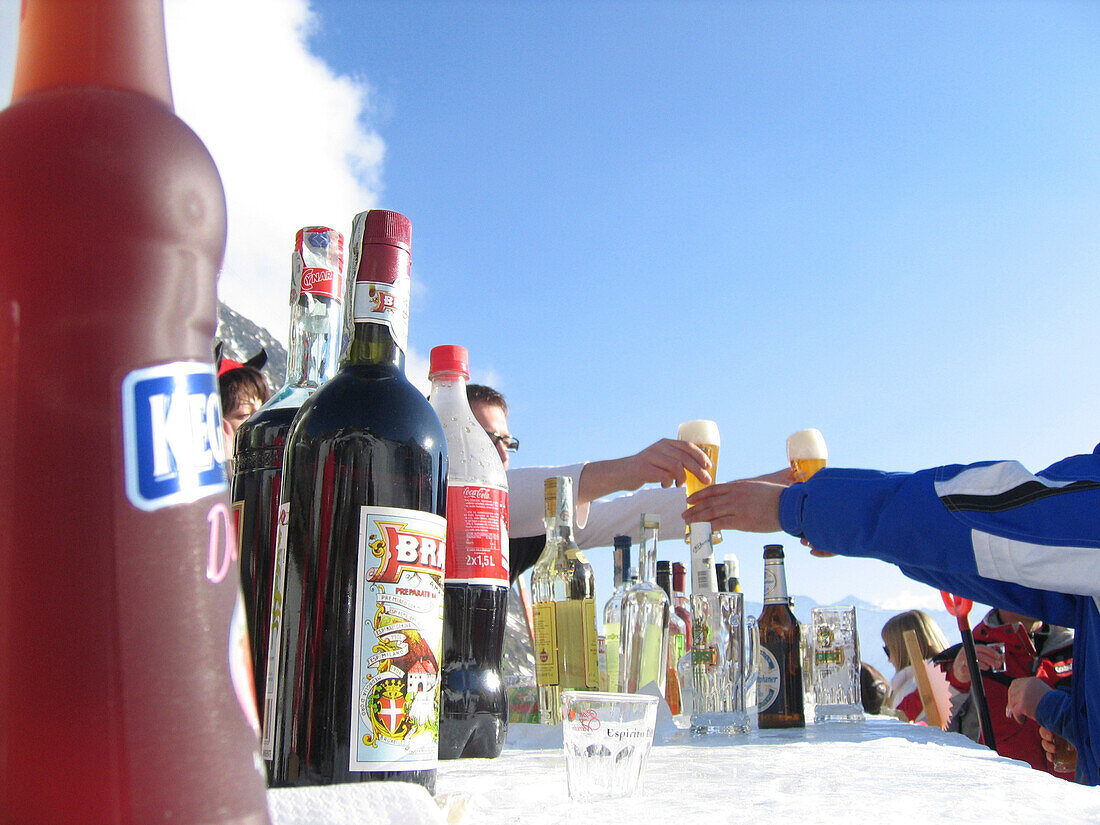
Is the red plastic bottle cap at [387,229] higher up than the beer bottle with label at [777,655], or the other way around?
the red plastic bottle cap at [387,229]

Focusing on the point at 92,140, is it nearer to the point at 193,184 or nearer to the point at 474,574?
the point at 193,184

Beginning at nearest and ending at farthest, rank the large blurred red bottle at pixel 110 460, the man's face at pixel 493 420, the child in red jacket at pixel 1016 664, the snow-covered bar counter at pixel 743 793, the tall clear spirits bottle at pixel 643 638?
the large blurred red bottle at pixel 110 460, the snow-covered bar counter at pixel 743 793, the tall clear spirits bottle at pixel 643 638, the man's face at pixel 493 420, the child in red jacket at pixel 1016 664

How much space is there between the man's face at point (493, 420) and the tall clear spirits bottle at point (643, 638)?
3.71ft

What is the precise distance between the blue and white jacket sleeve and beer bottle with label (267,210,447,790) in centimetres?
115

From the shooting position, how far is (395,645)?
1.73 ft

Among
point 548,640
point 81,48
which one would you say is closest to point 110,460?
point 81,48

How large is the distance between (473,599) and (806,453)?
123cm

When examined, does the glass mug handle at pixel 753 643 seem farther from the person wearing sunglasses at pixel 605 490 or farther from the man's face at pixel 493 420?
the man's face at pixel 493 420

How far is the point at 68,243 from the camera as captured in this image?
277 millimetres

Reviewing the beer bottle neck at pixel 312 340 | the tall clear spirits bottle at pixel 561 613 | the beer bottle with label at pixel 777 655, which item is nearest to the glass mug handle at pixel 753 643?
the beer bottle with label at pixel 777 655

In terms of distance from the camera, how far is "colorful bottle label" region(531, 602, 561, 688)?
1210 mm

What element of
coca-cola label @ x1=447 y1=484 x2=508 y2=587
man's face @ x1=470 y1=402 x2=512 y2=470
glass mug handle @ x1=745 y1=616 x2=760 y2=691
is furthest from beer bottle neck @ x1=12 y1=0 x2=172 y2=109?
man's face @ x1=470 y1=402 x2=512 y2=470

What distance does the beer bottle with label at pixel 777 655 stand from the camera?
61.9 inches

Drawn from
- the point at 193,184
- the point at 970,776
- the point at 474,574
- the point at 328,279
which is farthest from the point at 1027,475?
the point at 193,184
